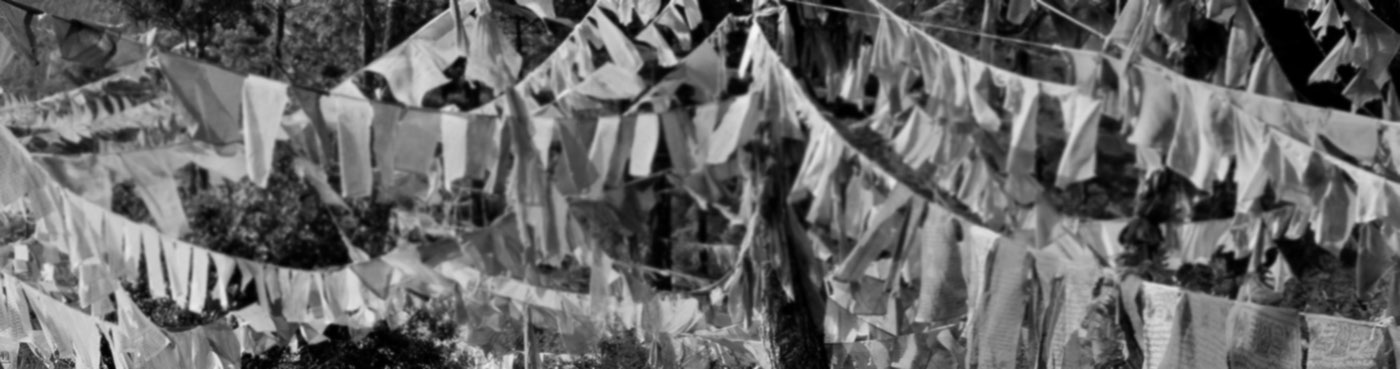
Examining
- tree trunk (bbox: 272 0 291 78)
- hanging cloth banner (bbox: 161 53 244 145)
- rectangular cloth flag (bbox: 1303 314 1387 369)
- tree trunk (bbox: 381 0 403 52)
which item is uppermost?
hanging cloth banner (bbox: 161 53 244 145)

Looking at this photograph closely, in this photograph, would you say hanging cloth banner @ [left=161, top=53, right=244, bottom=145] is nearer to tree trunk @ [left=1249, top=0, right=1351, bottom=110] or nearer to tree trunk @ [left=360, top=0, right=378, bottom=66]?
tree trunk @ [left=1249, top=0, right=1351, bottom=110]

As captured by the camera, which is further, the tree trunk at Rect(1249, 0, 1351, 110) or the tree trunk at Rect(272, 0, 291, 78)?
the tree trunk at Rect(272, 0, 291, 78)

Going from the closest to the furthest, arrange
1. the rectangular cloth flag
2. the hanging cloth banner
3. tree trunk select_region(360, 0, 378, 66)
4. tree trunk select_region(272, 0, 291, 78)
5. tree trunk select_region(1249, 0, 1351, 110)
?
the hanging cloth banner, the rectangular cloth flag, tree trunk select_region(1249, 0, 1351, 110), tree trunk select_region(360, 0, 378, 66), tree trunk select_region(272, 0, 291, 78)

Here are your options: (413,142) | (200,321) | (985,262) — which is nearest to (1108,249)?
(985,262)

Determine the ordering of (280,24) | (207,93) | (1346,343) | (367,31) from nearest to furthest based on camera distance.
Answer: (207,93), (1346,343), (367,31), (280,24)

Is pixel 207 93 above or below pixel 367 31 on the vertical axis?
above

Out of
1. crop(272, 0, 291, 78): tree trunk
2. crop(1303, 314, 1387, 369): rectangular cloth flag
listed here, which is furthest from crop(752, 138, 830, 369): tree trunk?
crop(272, 0, 291, 78): tree trunk

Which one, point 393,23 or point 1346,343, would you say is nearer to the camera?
point 1346,343

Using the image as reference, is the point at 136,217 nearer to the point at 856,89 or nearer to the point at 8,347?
the point at 8,347

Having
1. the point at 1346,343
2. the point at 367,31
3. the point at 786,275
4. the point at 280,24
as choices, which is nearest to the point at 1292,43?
the point at 1346,343

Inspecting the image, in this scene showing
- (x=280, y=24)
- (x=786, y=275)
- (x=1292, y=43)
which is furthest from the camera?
(x=280, y=24)

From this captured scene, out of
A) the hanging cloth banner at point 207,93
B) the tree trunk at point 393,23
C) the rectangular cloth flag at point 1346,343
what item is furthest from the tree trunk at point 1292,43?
the hanging cloth banner at point 207,93

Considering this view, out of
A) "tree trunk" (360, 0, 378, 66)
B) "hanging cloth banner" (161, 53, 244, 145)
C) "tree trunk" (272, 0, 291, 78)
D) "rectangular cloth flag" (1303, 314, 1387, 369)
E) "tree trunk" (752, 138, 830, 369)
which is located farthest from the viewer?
"tree trunk" (272, 0, 291, 78)

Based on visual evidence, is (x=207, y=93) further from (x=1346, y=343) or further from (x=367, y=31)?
(x=367, y=31)
